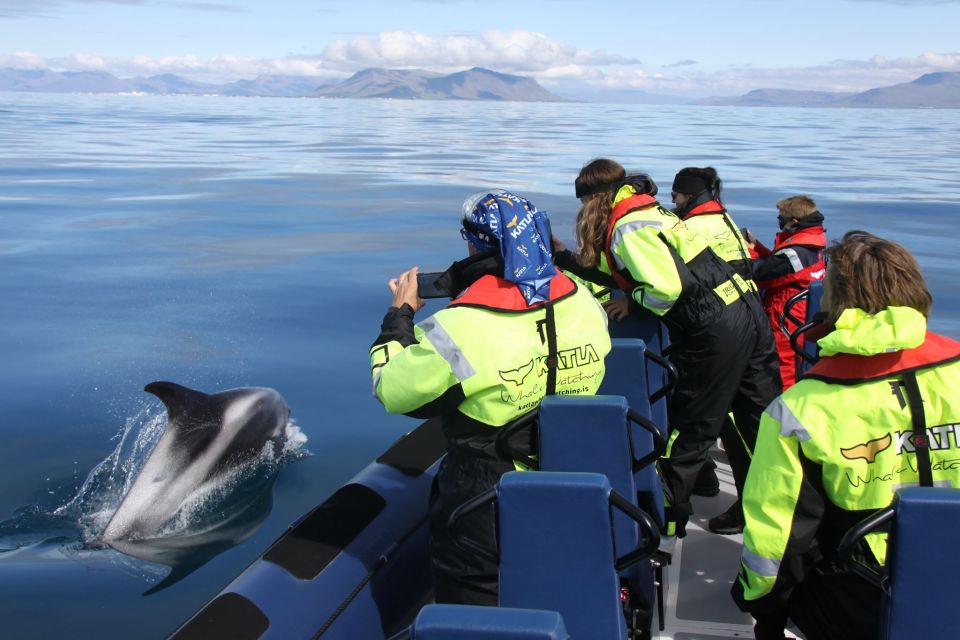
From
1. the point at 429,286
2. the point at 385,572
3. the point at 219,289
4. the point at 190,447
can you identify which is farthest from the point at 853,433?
the point at 219,289

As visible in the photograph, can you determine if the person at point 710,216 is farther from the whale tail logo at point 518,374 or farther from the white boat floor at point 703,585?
the whale tail logo at point 518,374

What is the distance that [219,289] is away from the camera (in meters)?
13.1

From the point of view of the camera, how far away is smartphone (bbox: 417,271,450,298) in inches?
128

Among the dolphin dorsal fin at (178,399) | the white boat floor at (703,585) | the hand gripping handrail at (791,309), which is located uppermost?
the hand gripping handrail at (791,309)

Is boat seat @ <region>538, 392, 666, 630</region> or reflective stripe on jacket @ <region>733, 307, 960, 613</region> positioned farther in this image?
boat seat @ <region>538, 392, 666, 630</region>

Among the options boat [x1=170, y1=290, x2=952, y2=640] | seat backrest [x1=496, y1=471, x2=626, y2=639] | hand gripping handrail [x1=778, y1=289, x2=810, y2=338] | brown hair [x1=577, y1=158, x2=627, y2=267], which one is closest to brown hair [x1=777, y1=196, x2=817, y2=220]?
hand gripping handrail [x1=778, y1=289, x2=810, y2=338]

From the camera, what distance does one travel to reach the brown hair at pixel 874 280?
239 cm

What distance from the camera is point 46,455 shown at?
23.4 feet

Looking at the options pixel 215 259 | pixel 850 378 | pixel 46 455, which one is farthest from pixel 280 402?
pixel 215 259

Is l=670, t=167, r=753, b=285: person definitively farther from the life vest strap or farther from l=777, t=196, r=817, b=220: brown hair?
the life vest strap

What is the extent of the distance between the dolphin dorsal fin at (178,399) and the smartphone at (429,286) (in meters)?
2.82

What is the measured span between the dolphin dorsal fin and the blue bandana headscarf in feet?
10.8

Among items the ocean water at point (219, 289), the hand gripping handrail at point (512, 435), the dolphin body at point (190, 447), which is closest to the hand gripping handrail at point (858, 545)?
the hand gripping handrail at point (512, 435)

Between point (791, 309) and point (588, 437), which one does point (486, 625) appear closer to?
point (588, 437)
